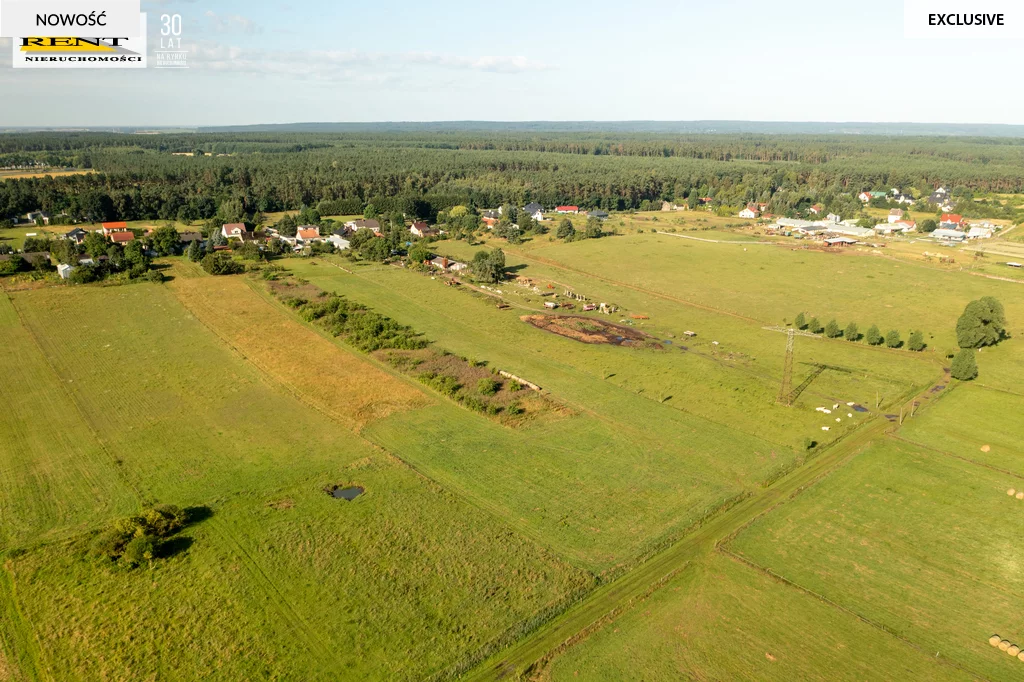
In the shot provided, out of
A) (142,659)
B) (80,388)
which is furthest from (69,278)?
(142,659)

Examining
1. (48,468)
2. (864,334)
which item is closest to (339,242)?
(48,468)

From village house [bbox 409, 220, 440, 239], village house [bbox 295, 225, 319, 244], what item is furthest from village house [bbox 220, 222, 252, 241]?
village house [bbox 409, 220, 440, 239]

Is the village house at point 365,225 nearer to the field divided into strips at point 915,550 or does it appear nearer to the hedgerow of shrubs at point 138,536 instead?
the hedgerow of shrubs at point 138,536

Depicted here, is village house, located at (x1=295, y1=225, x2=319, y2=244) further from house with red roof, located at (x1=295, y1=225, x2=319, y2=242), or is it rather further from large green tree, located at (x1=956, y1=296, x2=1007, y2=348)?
large green tree, located at (x1=956, y1=296, x2=1007, y2=348)

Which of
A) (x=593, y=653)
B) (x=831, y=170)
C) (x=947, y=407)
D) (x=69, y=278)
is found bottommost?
(x=593, y=653)

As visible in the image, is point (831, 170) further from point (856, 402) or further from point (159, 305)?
point (159, 305)
